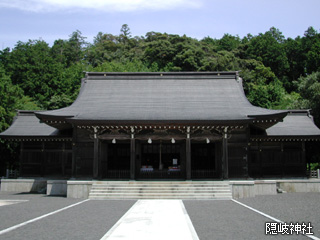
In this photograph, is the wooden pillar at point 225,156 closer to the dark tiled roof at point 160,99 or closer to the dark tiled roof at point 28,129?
the dark tiled roof at point 160,99

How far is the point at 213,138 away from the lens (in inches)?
743

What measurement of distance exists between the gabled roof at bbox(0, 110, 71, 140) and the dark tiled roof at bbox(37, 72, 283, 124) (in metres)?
2.75

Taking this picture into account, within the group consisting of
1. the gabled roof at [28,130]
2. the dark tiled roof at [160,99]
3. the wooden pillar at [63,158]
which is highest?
the dark tiled roof at [160,99]

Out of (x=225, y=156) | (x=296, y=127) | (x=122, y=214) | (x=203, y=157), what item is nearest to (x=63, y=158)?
(x=203, y=157)

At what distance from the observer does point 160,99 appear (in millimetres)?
22062

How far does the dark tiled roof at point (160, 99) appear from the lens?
18.4m

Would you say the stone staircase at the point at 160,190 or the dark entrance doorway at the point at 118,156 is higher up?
the dark entrance doorway at the point at 118,156

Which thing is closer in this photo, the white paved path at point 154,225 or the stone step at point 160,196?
the white paved path at point 154,225

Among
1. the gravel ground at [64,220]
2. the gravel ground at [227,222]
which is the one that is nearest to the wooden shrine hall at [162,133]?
the gravel ground at [64,220]

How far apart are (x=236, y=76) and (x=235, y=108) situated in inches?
200

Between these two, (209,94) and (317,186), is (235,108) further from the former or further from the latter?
(317,186)

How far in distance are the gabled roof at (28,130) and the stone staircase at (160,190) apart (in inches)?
245

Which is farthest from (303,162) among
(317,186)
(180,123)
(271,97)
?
(271,97)

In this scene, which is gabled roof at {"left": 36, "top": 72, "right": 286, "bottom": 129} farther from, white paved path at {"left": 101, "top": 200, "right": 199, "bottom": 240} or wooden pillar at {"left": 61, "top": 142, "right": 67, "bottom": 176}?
white paved path at {"left": 101, "top": 200, "right": 199, "bottom": 240}
